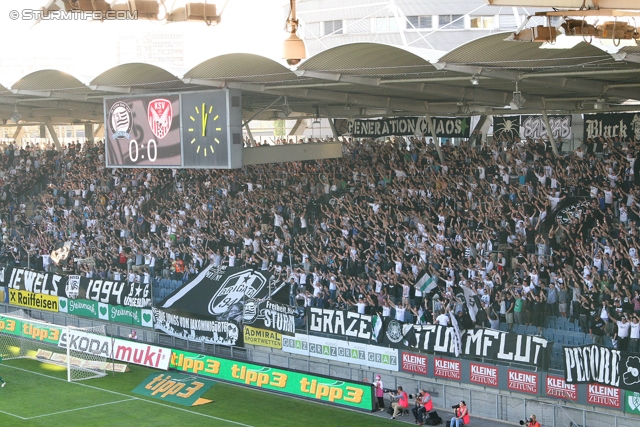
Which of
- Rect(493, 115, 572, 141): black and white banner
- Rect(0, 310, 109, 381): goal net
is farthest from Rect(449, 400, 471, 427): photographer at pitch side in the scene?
Rect(493, 115, 572, 141): black and white banner

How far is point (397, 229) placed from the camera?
2808 cm

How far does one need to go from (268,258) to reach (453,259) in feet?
23.8

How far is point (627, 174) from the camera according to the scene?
2489cm

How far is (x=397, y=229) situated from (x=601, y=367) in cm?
1016

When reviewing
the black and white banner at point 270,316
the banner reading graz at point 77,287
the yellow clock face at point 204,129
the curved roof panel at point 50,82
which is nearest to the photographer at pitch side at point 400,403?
the black and white banner at point 270,316

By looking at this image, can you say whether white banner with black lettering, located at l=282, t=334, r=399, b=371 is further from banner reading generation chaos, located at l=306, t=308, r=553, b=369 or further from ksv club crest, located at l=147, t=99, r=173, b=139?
ksv club crest, located at l=147, t=99, r=173, b=139

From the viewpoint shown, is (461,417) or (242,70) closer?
(461,417)

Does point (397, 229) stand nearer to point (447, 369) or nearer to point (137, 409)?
point (447, 369)

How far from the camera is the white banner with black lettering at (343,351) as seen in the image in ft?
75.3

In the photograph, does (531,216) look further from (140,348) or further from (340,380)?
(140,348)

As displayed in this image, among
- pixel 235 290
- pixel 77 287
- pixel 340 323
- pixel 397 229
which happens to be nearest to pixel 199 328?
pixel 235 290

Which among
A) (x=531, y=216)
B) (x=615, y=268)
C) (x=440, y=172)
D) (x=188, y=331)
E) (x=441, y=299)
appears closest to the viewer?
(x=615, y=268)

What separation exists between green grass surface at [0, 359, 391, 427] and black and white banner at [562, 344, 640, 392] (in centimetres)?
471

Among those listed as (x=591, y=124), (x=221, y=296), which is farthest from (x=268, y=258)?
(x=591, y=124)
